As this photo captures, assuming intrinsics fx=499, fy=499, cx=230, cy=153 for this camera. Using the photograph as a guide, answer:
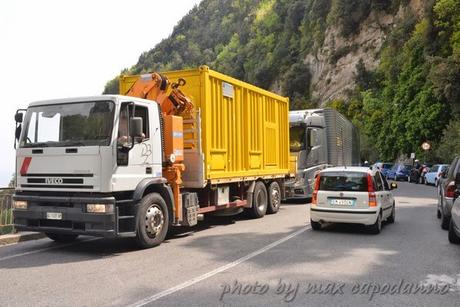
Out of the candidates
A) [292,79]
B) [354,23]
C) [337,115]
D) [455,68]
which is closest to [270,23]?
[292,79]

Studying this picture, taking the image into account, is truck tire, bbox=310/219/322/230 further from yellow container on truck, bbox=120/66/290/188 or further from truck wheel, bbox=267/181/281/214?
truck wheel, bbox=267/181/281/214

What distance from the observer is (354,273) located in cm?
696

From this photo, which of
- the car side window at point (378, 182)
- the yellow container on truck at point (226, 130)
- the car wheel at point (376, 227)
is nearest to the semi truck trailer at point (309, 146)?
the yellow container on truck at point (226, 130)

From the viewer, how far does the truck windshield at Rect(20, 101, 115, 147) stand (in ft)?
27.3

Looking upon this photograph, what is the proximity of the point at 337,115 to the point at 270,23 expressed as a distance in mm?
84134

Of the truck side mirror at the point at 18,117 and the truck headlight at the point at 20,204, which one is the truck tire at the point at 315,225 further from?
the truck side mirror at the point at 18,117

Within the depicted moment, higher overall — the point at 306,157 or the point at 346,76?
the point at 346,76

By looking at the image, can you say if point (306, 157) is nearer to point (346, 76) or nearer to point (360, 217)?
point (360, 217)

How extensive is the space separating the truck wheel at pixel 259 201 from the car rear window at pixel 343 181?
2.69m

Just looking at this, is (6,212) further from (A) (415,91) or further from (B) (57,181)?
(A) (415,91)

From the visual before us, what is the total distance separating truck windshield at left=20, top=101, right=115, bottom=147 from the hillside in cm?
2857

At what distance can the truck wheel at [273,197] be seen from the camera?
1434cm

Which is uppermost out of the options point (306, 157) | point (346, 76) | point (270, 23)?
point (270, 23)

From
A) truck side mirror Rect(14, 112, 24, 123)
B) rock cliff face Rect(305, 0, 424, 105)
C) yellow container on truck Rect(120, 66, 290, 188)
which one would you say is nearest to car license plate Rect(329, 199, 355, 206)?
yellow container on truck Rect(120, 66, 290, 188)
